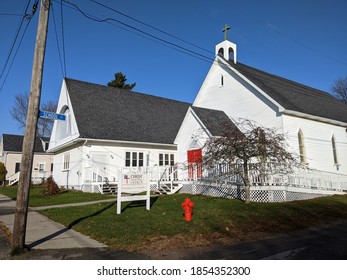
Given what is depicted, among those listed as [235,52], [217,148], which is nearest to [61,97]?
[235,52]

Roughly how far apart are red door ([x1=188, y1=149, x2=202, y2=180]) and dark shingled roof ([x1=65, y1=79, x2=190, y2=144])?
567 centimetres

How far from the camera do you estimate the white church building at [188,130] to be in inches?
694

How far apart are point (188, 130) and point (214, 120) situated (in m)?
1.82

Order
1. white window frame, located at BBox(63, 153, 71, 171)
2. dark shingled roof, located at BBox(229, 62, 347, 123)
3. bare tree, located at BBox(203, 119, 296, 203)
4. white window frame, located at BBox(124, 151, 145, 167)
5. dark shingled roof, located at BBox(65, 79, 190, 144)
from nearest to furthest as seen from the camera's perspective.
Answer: bare tree, located at BBox(203, 119, 296, 203) < dark shingled roof, located at BBox(229, 62, 347, 123) < dark shingled roof, located at BBox(65, 79, 190, 144) < white window frame, located at BBox(124, 151, 145, 167) < white window frame, located at BBox(63, 153, 71, 171)

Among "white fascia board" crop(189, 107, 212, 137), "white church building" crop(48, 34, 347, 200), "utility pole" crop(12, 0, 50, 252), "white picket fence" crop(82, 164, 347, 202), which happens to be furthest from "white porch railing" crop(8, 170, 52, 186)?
"utility pole" crop(12, 0, 50, 252)

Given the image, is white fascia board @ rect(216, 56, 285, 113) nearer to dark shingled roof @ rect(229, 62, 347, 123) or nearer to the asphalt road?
dark shingled roof @ rect(229, 62, 347, 123)

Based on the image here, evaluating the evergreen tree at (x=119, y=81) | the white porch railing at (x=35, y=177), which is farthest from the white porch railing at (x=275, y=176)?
the evergreen tree at (x=119, y=81)

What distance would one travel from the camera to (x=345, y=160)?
861 inches

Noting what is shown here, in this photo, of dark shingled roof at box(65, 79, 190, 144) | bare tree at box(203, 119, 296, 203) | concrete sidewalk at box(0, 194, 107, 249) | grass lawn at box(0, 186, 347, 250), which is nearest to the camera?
concrete sidewalk at box(0, 194, 107, 249)

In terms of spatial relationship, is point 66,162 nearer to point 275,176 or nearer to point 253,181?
point 253,181

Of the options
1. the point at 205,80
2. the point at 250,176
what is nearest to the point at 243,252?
the point at 250,176

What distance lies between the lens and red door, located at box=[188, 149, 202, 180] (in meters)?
17.2

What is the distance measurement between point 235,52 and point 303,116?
331 inches

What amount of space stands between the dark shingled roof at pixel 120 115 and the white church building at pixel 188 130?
0.09 meters
